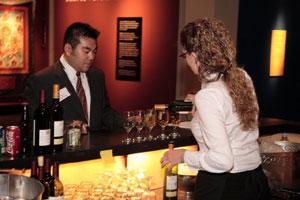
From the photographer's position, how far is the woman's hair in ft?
7.73

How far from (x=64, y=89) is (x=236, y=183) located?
5.71 feet

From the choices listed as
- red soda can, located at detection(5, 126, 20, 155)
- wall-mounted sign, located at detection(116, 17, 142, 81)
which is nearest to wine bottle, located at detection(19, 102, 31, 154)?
red soda can, located at detection(5, 126, 20, 155)

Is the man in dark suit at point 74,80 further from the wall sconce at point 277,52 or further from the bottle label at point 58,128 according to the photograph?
Answer: the wall sconce at point 277,52

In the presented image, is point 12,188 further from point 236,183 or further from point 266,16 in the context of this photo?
point 266,16

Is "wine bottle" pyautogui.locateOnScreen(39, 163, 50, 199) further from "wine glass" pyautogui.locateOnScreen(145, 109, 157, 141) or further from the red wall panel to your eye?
the red wall panel

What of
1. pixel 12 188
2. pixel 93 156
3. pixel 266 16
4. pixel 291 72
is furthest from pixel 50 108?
pixel 291 72

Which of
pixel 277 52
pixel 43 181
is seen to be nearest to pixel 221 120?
pixel 43 181

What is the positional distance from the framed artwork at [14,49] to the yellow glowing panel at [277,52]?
163 inches

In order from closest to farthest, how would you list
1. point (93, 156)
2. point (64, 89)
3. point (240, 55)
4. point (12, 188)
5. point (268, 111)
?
point (12, 188) < point (93, 156) < point (64, 89) < point (240, 55) < point (268, 111)

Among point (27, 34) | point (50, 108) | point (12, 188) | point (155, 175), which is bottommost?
point (155, 175)

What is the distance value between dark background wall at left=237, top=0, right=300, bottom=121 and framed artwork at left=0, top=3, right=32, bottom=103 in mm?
3676

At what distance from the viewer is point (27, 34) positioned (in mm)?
8312

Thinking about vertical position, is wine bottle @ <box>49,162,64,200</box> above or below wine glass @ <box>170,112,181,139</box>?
below

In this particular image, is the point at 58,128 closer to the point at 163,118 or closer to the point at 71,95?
the point at 163,118
